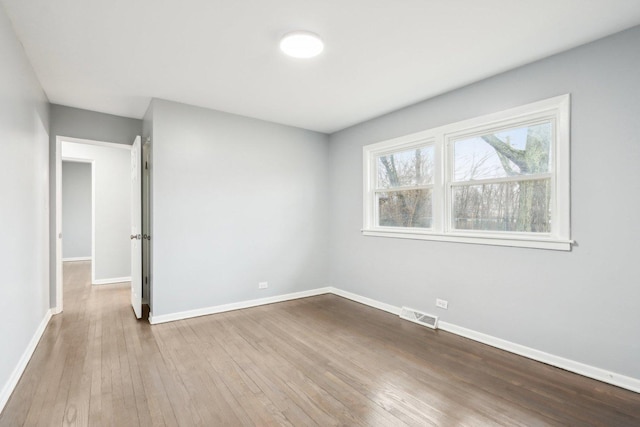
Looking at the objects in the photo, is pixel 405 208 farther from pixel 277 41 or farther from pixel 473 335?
pixel 277 41

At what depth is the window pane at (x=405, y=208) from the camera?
3844 millimetres

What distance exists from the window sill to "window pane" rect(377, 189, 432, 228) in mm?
159

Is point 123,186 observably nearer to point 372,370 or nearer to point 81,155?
point 81,155

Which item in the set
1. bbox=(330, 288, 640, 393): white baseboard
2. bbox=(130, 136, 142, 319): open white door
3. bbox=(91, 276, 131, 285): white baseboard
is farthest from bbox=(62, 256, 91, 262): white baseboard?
bbox=(330, 288, 640, 393): white baseboard

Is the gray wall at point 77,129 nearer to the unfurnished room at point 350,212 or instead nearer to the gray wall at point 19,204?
the unfurnished room at point 350,212

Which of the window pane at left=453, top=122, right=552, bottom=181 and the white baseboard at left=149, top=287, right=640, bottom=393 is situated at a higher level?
the window pane at left=453, top=122, right=552, bottom=181

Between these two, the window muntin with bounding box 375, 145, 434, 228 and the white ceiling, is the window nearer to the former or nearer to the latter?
the window muntin with bounding box 375, 145, 434, 228

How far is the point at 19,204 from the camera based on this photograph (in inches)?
→ 98.1

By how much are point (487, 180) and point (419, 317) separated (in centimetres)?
173

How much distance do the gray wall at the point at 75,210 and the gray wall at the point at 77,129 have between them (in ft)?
19.4

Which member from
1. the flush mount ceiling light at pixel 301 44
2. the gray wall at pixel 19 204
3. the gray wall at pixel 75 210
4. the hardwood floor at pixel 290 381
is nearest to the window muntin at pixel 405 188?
the hardwood floor at pixel 290 381

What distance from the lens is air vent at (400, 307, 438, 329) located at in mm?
3541

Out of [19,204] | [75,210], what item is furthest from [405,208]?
[75,210]

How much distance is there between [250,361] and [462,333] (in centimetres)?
219
